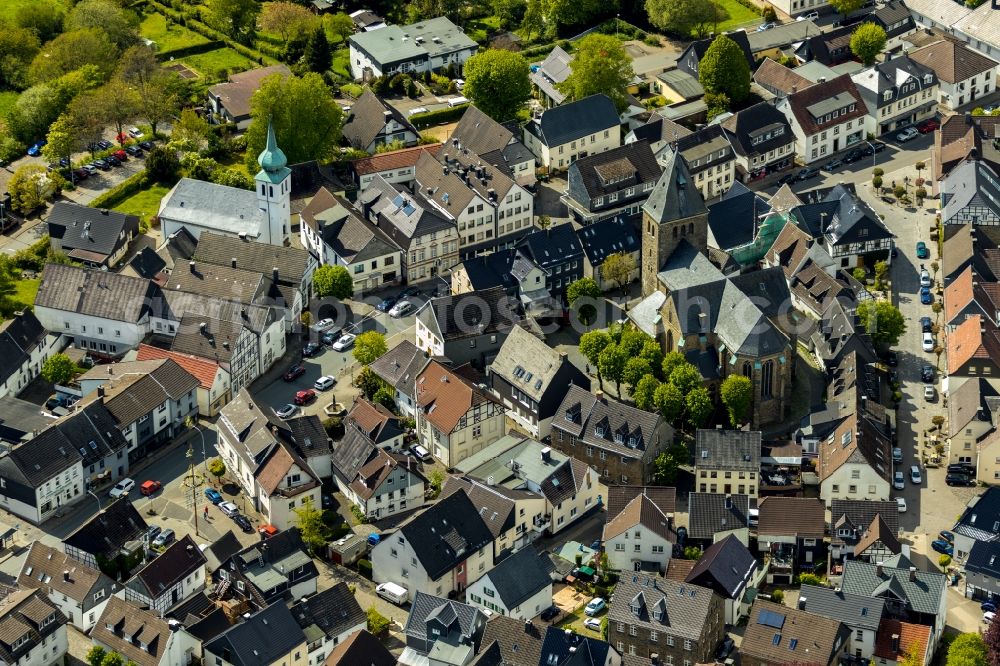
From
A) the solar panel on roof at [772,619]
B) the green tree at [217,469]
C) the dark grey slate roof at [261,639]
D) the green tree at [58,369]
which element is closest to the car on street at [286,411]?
the green tree at [217,469]

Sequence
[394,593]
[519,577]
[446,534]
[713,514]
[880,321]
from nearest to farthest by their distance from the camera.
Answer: [519,577], [394,593], [446,534], [713,514], [880,321]

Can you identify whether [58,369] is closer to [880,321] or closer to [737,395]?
[737,395]

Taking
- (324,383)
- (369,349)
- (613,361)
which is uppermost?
(613,361)

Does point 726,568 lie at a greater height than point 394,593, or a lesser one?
greater

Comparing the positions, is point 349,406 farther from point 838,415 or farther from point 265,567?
point 838,415

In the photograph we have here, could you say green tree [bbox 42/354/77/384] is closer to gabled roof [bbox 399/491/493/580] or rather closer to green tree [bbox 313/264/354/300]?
green tree [bbox 313/264/354/300]

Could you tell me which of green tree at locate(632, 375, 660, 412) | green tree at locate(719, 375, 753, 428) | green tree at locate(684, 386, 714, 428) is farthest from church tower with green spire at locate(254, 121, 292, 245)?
green tree at locate(719, 375, 753, 428)

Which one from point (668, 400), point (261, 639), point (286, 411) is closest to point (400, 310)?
point (286, 411)

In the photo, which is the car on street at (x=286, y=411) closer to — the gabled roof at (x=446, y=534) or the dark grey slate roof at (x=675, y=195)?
the gabled roof at (x=446, y=534)
